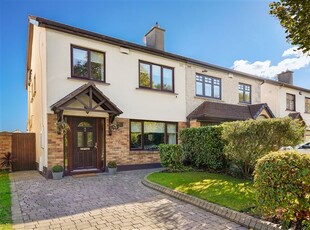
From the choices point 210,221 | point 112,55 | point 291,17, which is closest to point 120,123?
point 112,55

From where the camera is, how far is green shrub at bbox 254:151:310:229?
3.94 meters

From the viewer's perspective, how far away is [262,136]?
25.3 ft

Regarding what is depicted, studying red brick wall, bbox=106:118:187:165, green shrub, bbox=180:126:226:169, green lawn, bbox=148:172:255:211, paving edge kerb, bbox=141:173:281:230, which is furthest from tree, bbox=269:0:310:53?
red brick wall, bbox=106:118:187:165

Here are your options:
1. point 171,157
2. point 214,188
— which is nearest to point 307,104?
point 171,157

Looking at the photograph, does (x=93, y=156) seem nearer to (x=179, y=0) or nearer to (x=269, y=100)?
(x=179, y=0)

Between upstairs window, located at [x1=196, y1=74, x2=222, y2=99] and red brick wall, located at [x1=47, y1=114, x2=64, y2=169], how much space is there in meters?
9.03

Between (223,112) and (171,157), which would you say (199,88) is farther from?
(171,157)

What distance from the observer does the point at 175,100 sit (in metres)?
13.5

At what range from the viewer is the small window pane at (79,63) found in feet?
33.4

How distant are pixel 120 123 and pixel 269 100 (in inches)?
609

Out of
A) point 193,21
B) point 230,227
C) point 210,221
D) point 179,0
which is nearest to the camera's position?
point 230,227

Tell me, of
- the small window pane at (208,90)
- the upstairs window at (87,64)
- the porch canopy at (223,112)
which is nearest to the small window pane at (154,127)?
the porch canopy at (223,112)

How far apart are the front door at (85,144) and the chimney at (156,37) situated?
6.39m

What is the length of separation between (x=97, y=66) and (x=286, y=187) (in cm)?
939
